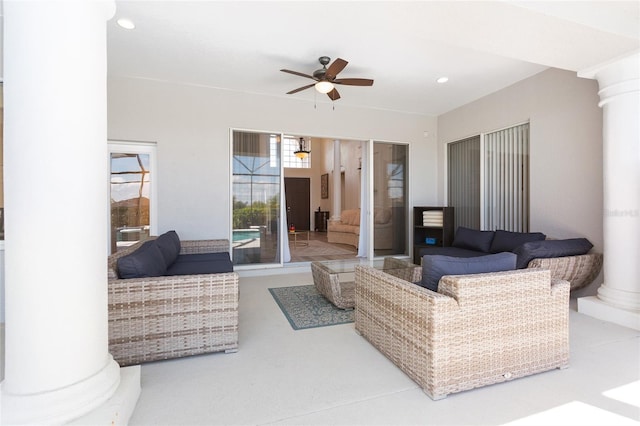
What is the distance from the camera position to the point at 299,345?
8.02ft

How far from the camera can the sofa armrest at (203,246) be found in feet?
13.5

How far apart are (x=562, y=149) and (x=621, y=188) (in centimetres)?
111

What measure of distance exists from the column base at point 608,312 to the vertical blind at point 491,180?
55.7 inches

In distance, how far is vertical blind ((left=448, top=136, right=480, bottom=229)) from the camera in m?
5.24

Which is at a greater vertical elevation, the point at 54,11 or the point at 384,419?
the point at 54,11

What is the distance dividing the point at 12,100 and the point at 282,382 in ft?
6.57

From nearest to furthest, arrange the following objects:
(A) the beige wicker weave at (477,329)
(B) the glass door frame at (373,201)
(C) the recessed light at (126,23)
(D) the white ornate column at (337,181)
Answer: (A) the beige wicker weave at (477,329) → (C) the recessed light at (126,23) → (B) the glass door frame at (373,201) → (D) the white ornate column at (337,181)

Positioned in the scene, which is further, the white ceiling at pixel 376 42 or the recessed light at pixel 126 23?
the recessed light at pixel 126 23

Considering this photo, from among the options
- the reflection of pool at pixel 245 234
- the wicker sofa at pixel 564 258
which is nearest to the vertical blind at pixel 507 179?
the wicker sofa at pixel 564 258

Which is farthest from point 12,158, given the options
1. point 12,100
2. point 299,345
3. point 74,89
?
point 299,345

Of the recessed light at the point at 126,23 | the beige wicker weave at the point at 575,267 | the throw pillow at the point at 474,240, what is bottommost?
the beige wicker weave at the point at 575,267

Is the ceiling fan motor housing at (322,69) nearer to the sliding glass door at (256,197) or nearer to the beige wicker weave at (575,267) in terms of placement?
the sliding glass door at (256,197)

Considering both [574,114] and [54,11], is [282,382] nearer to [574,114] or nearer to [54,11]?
[54,11]

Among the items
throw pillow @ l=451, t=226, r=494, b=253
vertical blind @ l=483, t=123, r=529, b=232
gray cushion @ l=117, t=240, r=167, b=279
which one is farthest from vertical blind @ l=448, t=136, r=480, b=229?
gray cushion @ l=117, t=240, r=167, b=279
